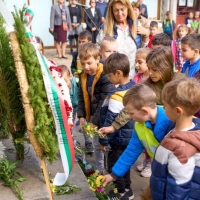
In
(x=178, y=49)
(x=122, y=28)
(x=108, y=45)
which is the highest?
(x=122, y=28)

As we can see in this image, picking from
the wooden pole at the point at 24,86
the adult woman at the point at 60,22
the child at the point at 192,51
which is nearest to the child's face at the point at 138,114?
the wooden pole at the point at 24,86

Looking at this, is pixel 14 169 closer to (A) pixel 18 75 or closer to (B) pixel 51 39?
(A) pixel 18 75

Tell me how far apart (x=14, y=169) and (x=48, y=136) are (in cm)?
50

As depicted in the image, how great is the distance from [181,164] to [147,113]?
0.55 metres

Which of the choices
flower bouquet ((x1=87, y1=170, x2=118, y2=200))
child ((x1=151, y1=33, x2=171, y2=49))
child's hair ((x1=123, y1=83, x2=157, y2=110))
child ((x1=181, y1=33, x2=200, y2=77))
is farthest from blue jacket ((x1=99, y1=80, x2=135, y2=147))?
child ((x1=151, y1=33, x2=171, y2=49))

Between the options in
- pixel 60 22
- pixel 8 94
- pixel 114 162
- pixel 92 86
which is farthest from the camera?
pixel 60 22

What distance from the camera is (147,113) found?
234 centimetres

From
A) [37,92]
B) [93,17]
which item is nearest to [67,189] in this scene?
[37,92]

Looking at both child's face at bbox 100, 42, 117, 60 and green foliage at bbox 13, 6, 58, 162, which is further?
child's face at bbox 100, 42, 117, 60

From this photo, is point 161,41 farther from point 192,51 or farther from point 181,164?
point 181,164

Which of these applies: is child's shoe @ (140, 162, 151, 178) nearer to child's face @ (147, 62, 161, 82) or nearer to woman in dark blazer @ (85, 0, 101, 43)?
child's face @ (147, 62, 161, 82)

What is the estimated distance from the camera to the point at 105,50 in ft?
13.3

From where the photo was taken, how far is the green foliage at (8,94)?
2221mm

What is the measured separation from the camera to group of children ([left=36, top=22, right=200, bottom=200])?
1925 mm
